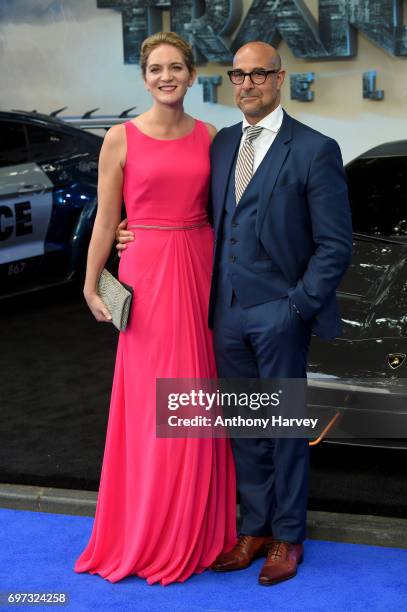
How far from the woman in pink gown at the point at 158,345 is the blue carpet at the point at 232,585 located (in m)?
0.07

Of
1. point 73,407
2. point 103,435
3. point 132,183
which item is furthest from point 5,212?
point 132,183

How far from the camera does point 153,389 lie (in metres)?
3.57

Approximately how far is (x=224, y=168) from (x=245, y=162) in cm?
7

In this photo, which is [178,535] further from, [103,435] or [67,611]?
[103,435]

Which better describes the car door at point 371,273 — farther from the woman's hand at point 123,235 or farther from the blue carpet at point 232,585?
the woman's hand at point 123,235

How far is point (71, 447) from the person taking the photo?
4695 millimetres

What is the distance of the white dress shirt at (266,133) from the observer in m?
3.34

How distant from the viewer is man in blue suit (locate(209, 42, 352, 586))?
128 inches

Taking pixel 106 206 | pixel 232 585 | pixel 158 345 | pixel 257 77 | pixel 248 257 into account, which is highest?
pixel 257 77

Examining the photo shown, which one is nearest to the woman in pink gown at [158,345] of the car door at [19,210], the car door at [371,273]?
the car door at [371,273]

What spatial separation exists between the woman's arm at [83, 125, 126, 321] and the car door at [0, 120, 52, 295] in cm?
346

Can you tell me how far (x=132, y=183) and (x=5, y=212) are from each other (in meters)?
3.65

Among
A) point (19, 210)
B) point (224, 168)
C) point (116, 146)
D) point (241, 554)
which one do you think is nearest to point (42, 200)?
point (19, 210)

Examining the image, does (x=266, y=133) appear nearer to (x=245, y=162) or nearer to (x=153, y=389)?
(x=245, y=162)
